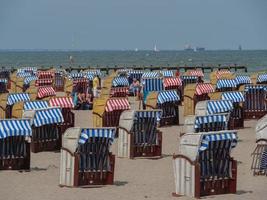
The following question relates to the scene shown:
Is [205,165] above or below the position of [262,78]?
below

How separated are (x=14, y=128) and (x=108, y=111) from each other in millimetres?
6239

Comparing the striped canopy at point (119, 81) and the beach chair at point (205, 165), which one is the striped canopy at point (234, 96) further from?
the striped canopy at point (119, 81)

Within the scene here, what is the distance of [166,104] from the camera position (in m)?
23.5

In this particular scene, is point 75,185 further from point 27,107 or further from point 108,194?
point 27,107

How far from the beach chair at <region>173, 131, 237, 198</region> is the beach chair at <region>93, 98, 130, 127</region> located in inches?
320

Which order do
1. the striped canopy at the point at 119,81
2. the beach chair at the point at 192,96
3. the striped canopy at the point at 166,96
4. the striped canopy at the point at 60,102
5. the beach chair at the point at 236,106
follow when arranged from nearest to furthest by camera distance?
the striped canopy at the point at 60,102
the beach chair at the point at 236,106
the striped canopy at the point at 166,96
the beach chair at the point at 192,96
the striped canopy at the point at 119,81

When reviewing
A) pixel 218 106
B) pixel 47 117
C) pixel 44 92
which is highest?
pixel 44 92

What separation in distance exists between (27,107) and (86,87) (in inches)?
528

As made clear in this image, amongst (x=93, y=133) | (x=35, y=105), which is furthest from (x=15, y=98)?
(x=93, y=133)

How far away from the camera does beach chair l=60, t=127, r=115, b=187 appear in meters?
13.5

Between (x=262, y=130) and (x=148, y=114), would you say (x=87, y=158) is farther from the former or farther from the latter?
(x=148, y=114)

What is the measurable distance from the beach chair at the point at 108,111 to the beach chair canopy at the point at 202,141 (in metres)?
8.32

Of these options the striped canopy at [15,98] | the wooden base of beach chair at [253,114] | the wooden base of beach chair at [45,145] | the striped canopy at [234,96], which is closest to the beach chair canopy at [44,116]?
the wooden base of beach chair at [45,145]

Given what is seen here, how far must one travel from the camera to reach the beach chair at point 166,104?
23.2 meters
